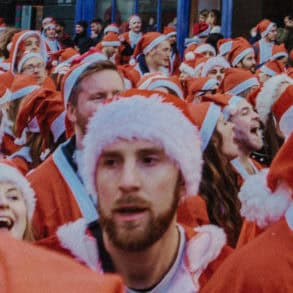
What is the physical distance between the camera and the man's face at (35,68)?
930 cm

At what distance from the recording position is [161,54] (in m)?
10.1

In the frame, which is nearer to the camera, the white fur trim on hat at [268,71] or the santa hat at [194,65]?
the white fur trim on hat at [268,71]

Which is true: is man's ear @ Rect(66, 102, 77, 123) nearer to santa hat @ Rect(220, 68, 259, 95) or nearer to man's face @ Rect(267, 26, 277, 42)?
santa hat @ Rect(220, 68, 259, 95)

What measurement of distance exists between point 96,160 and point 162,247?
38 centimetres

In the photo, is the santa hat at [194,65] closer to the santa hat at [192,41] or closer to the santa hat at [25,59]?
the santa hat at [192,41]

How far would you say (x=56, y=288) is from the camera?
159cm

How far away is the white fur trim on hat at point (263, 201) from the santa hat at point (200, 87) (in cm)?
503

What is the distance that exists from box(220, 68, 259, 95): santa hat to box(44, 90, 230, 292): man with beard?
4.81 m

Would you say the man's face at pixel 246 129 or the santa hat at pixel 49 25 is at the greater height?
the man's face at pixel 246 129

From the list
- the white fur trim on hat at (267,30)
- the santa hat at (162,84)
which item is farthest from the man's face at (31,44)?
the white fur trim on hat at (267,30)

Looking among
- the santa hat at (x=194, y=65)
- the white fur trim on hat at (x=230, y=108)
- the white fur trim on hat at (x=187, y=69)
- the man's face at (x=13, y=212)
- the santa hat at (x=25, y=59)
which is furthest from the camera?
the white fur trim on hat at (x=187, y=69)

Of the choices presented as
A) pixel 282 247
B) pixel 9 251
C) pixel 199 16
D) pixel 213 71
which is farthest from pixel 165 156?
pixel 199 16

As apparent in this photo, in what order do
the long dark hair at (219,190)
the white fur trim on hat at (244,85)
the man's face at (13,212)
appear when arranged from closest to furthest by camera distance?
the man's face at (13,212) → the long dark hair at (219,190) → the white fur trim on hat at (244,85)

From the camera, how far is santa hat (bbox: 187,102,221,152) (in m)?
5.20
